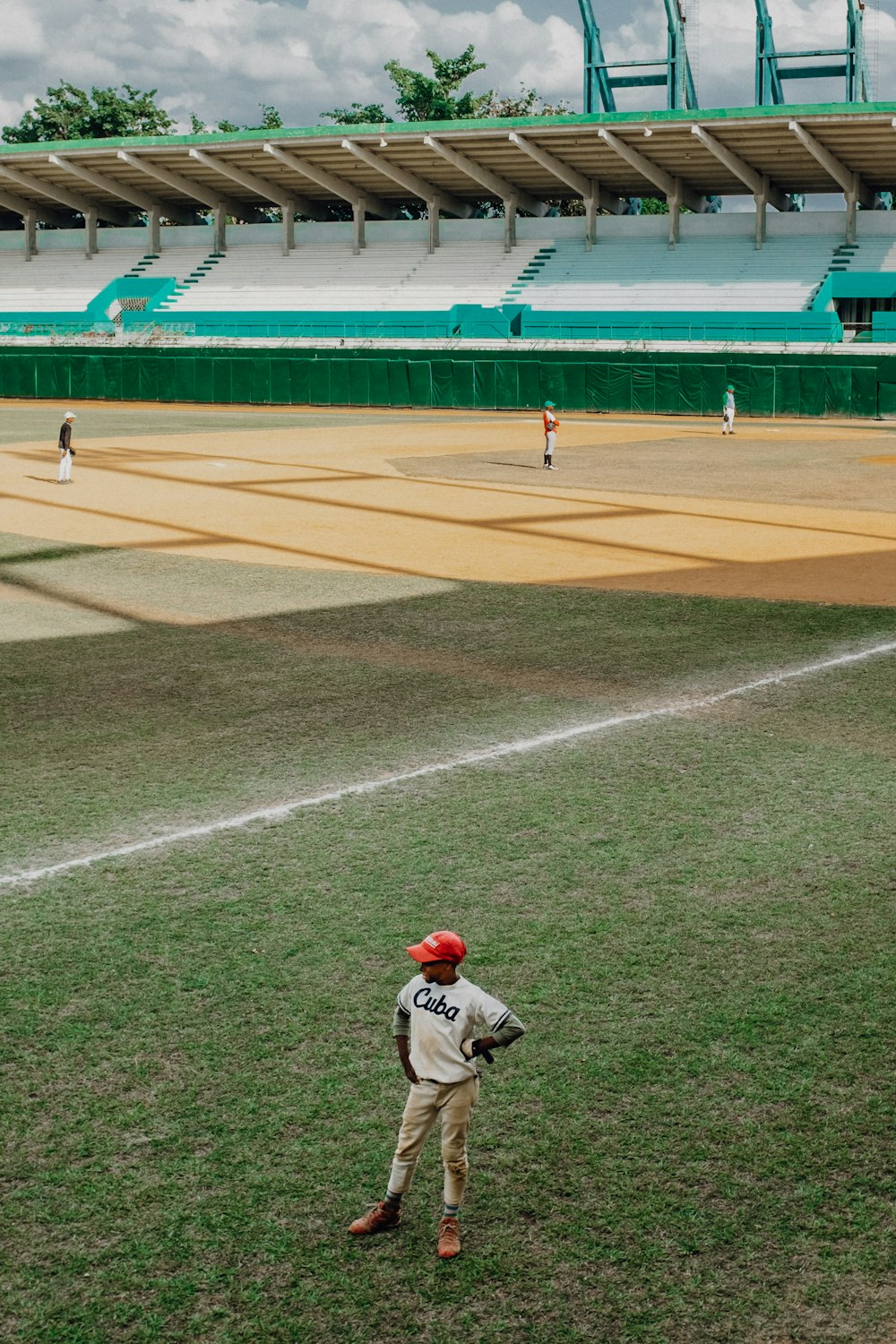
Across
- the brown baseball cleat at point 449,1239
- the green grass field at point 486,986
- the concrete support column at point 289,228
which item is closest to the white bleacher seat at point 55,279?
the concrete support column at point 289,228

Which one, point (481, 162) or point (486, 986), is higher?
point (481, 162)

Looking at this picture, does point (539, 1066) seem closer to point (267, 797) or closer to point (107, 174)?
point (267, 797)

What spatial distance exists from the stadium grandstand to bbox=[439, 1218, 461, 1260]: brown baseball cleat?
1865 inches

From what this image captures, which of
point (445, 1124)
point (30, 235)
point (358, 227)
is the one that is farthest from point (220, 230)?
point (445, 1124)

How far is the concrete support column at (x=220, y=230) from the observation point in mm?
74125

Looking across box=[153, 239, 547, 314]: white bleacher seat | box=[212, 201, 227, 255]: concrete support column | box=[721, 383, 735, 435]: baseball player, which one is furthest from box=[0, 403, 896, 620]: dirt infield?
box=[212, 201, 227, 255]: concrete support column

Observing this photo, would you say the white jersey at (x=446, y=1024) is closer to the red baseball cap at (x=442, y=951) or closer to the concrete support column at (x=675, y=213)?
the red baseball cap at (x=442, y=951)

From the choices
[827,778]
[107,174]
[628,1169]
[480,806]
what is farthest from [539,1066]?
[107,174]

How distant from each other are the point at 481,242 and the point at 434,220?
8.44 feet

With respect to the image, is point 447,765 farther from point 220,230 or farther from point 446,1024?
point 220,230

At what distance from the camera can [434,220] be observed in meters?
69.7

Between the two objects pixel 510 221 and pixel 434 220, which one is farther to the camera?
pixel 434 220

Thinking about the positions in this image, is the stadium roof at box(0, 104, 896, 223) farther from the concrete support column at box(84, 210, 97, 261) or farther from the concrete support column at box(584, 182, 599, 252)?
the concrete support column at box(84, 210, 97, 261)

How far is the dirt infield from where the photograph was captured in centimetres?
1953
